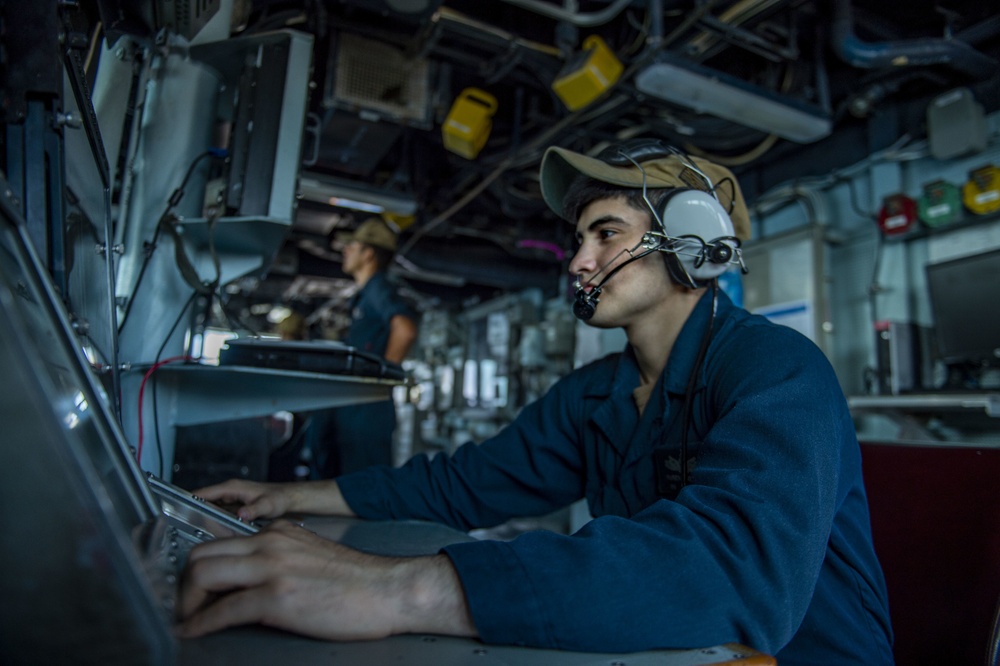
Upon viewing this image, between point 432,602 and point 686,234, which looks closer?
point 432,602

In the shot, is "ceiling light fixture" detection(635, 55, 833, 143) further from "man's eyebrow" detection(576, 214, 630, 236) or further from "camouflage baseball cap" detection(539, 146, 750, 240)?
"man's eyebrow" detection(576, 214, 630, 236)

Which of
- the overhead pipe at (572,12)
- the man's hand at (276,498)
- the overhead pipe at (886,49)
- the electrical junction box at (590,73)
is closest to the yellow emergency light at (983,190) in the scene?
the overhead pipe at (886,49)

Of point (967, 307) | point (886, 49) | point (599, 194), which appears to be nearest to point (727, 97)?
point (886, 49)

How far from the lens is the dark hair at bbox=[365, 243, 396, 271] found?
10.7 ft

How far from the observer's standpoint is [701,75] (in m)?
2.53

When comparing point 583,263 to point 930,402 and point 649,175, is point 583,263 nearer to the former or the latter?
point 649,175

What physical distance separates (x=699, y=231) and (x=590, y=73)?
180 cm

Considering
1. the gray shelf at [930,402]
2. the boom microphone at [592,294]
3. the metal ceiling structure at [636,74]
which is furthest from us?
the metal ceiling structure at [636,74]

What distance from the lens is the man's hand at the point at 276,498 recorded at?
43.9 inches

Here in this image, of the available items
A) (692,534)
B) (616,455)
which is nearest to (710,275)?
(616,455)

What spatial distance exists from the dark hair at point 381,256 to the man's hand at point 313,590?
9.05ft

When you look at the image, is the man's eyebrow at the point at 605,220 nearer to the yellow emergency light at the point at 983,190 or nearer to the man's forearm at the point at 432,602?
the man's forearm at the point at 432,602

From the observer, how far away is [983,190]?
2965 millimetres

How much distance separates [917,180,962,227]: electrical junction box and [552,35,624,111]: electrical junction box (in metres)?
1.74
